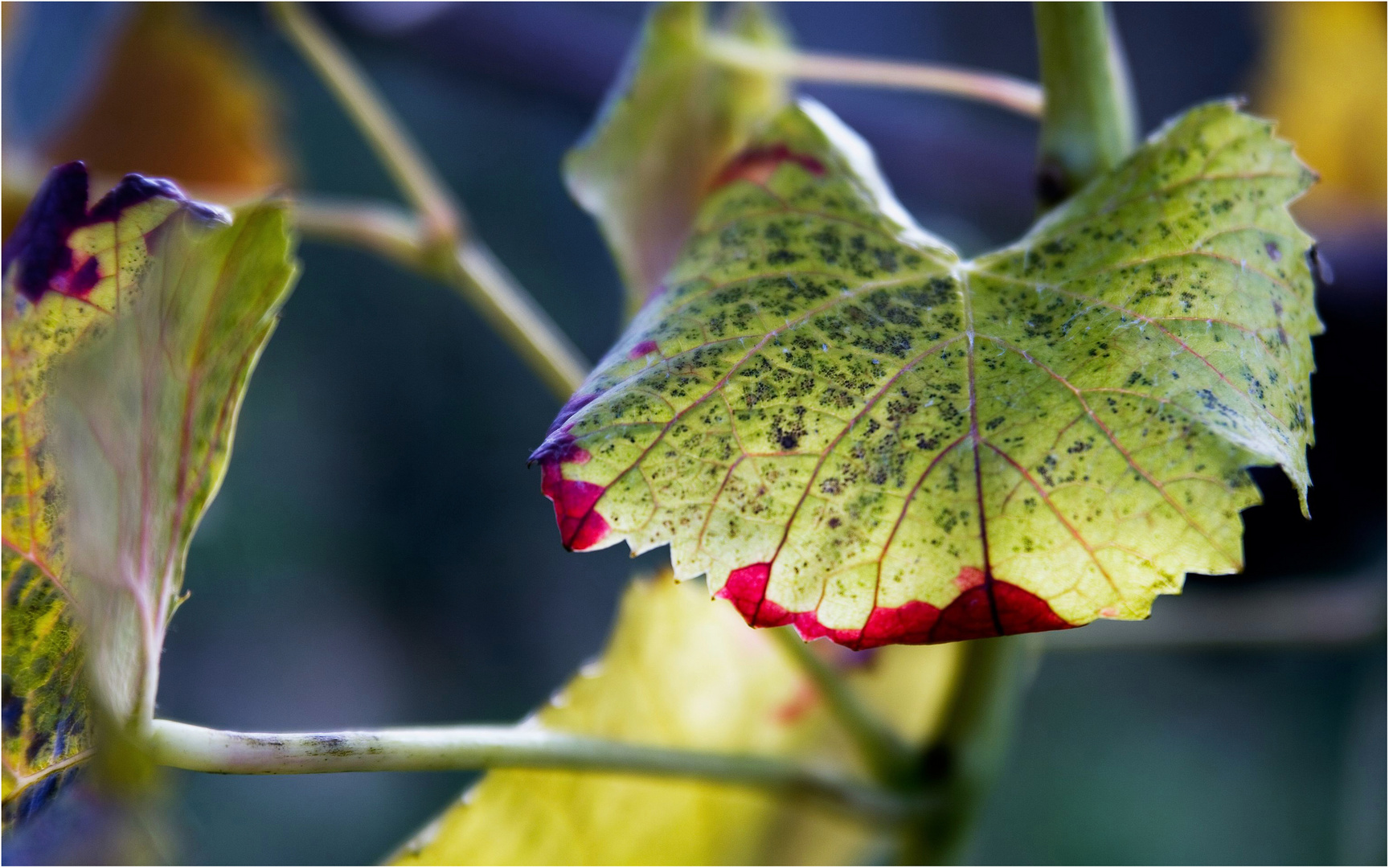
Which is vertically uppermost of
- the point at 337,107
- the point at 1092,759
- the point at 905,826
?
the point at 337,107

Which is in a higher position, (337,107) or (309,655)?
(337,107)

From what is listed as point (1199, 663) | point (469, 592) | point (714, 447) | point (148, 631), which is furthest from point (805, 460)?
point (469, 592)

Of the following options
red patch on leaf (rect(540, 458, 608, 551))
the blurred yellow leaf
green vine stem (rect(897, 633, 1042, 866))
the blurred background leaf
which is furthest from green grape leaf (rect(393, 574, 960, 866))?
the blurred yellow leaf

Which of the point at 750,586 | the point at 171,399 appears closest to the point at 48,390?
the point at 171,399

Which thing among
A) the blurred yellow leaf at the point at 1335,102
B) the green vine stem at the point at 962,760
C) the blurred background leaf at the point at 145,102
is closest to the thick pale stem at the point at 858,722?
the green vine stem at the point at 962,760

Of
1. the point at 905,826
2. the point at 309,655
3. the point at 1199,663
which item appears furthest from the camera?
the point at 309,655

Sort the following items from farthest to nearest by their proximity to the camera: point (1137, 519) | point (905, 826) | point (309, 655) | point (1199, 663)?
point (309, 655) → point (1199, 663) → point (905, 826) → point (1137, 519)

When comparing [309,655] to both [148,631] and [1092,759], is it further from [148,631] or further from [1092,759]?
[148,631]

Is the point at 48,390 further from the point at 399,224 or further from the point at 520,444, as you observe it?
the point at 520,444
